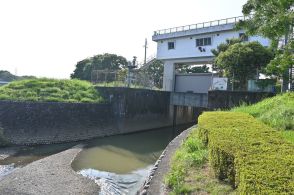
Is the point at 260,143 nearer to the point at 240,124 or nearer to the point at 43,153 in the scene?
the point at 240,124

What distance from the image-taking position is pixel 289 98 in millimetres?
12484

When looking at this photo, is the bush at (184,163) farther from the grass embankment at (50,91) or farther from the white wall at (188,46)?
the white wall at (188,46)

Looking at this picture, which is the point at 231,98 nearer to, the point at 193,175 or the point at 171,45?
the point at 193,175

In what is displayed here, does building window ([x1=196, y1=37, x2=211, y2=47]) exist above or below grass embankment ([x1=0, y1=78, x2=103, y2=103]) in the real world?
above

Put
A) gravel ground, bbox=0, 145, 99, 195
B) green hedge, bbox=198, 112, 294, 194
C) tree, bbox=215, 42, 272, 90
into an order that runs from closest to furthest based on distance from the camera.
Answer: green hedge, bbox=198, 112, 294, 194
gravel ground, bbox=0, 145, 99, 195
tree, bbox=215, 42, 272, 90

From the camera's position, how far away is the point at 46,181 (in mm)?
13625

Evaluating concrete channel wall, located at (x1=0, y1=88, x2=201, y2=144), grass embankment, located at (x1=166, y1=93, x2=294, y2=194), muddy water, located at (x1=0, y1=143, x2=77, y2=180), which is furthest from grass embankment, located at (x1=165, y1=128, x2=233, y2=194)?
concrete channel wall, located at (x1=0, y1=88, x2=201, y2=144)

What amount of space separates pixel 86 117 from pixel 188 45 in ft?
51.5

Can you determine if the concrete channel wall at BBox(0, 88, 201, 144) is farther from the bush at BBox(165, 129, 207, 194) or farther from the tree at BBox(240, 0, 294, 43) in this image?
the tree at BBox(240, 0, 294, 43)

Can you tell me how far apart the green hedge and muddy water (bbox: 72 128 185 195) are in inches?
267

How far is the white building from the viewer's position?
1294 inches

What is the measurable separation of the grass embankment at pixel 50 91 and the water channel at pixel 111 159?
17.6 ft

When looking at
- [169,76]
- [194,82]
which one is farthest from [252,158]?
[169,76]

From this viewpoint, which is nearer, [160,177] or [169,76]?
[160,177]
